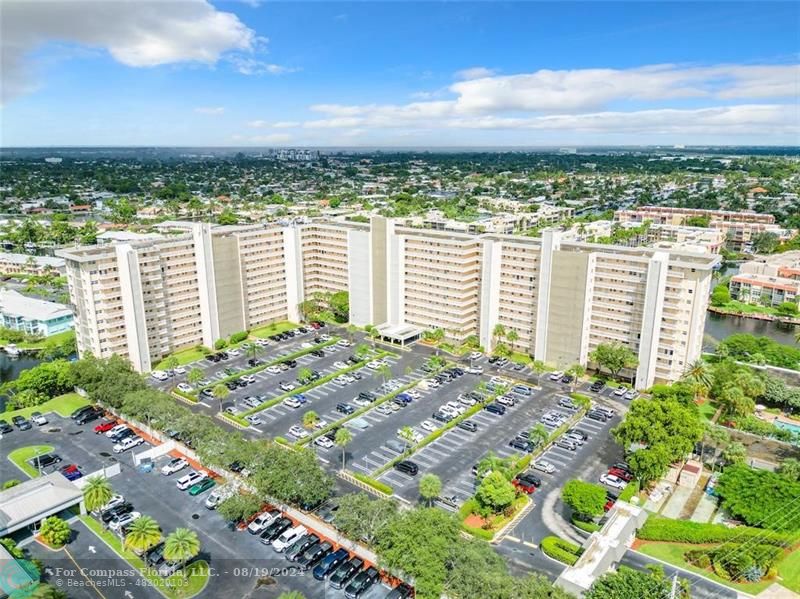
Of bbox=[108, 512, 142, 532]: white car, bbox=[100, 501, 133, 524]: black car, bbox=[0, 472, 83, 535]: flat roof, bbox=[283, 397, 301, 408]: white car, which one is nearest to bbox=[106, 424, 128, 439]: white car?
bbox=[0, 472, 83, 535]: flat roof

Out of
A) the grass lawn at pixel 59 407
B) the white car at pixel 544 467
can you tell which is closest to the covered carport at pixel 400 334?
the white car at pixel 544 467

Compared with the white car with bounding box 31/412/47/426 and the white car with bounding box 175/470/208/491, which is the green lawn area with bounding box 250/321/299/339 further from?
the white car with bounding box 175/470/208/491

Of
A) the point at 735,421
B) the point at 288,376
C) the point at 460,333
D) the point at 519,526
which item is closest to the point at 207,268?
the point at 288,376

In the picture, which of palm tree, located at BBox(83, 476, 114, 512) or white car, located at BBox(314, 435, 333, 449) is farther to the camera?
white car, located at BBox(314, 435, 333, 449)

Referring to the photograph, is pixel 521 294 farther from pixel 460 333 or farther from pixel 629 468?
pixel 629 468

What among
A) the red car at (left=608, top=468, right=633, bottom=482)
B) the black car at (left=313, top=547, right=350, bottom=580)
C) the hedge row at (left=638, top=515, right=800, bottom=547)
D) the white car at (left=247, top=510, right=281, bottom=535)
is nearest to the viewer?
the black car at (left=313, top=547, right=350, bottom=580)

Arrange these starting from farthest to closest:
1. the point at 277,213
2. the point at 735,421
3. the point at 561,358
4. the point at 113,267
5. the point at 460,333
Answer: the point at 277,213
the point at 460,333
the point at 561,358
the point at 113,267
the point at 735,421

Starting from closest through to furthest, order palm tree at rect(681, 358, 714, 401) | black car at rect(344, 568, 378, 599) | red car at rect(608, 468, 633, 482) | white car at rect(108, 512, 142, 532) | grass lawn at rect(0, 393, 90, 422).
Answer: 1. black car at rect(344, 568, 378, 599)
2. white car at rect(108, 512, 142, 532)
3. red car at rect(608, 468, 633, 482)
4. grass lawn at rect(0, 393, 90, 422)
5. palm tree at rect(681, 358, 714, 401)
